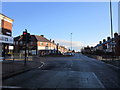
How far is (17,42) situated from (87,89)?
6951 centimetres

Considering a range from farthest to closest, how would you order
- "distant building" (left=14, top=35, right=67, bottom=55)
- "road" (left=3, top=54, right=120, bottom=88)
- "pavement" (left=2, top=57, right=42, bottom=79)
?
"distant building" (left=14, top=35, right=67, bottom=55)
"pavement" (left=2, top=57, right=42, bottom=79)
"road" (left=3, top=54, right=120, bottom=88)

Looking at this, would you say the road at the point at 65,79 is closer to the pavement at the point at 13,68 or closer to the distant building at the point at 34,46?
the pavement at the point at 13,68

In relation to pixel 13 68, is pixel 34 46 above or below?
above

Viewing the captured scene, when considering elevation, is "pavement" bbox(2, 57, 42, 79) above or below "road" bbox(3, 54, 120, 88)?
above

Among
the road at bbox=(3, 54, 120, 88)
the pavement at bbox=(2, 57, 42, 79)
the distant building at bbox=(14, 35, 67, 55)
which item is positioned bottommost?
the road at bbox=(3, 54, 120, 88)

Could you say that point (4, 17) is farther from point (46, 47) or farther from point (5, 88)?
point (46, 47)

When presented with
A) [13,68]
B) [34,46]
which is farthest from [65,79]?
[34,46]

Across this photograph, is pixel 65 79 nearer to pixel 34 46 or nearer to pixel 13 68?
pixel 13 68

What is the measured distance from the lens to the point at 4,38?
1606 cm

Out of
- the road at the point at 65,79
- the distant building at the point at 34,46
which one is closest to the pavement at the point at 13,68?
the road at the point at 65,79

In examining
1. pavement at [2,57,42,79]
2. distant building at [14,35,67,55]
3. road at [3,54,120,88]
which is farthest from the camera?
distant building at [14,35,67,55]

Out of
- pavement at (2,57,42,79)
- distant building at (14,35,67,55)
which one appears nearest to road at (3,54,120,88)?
pavement at (2,57,42,79)

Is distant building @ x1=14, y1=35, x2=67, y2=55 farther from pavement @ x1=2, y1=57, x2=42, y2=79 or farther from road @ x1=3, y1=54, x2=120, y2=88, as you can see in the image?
road @ x1=3, y1=54, x2=120, y2=88

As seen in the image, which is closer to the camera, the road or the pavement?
the road
